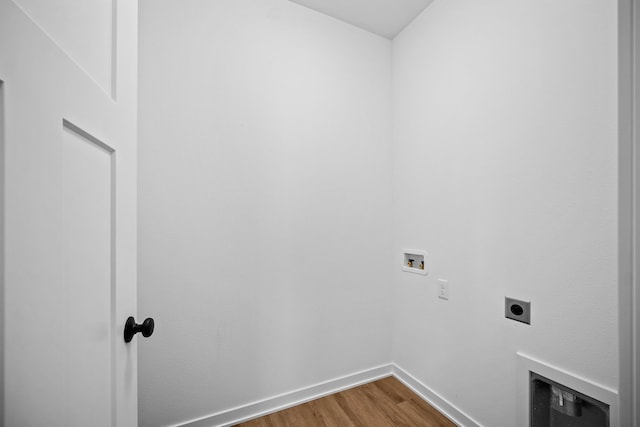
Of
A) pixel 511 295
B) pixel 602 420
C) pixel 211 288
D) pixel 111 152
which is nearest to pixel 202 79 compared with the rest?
pixel 111 152

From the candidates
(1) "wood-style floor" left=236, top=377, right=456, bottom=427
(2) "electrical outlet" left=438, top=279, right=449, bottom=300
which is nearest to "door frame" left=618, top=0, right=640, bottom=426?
(2) "electrical outlet" left=438, top=279, right=449, bottom=300

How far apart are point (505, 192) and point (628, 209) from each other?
1.32ft

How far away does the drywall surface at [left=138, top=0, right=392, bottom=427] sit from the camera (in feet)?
4.13

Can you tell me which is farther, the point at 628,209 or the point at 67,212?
the point at 628,209

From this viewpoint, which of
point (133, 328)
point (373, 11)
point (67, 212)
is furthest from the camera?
point (373, 11)

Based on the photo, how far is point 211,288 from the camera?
135cm

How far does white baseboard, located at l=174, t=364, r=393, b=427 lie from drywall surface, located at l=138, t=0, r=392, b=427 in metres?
0.04

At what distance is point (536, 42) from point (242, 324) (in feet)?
6.41

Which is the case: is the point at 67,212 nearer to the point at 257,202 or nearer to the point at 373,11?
the point at 257,202

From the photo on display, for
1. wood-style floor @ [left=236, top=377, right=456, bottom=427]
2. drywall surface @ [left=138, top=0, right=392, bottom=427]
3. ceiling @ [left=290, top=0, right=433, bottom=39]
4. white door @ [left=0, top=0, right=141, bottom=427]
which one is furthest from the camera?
ceiling @ [left=290, top=0, right=433, bottom=39]

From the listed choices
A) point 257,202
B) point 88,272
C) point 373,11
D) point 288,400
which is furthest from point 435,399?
point 373,11

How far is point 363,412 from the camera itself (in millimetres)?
1453

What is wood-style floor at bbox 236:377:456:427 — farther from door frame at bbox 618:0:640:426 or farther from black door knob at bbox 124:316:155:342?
black door knob at bbox 124:316:155:342

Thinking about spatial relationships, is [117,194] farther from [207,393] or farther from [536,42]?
[536,42]
